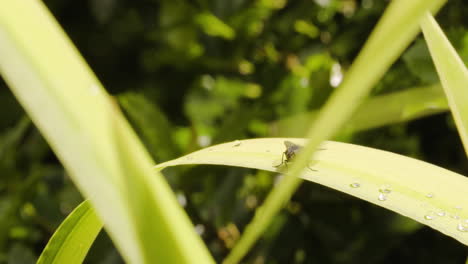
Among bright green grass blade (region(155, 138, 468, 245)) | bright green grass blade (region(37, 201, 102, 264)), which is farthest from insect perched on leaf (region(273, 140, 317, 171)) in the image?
bright green grass blade (region(37, 201, 102, 264))

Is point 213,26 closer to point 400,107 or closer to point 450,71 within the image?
point 400,107

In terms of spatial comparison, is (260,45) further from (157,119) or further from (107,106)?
(107,106)

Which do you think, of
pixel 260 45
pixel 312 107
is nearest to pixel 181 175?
pixel 312 107

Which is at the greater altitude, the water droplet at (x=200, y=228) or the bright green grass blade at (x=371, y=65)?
the bright green grass blade at (x=371, y=65)

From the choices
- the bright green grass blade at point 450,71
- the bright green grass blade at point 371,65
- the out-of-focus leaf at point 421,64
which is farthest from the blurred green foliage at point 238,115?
the bright green grass blade at point 371,65

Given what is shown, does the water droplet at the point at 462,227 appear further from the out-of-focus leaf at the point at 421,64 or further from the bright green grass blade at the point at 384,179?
the out-of-focus leaf at the point at 421,64

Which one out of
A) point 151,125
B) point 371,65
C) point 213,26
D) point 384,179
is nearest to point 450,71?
point 384,179

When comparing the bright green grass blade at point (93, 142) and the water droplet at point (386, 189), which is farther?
the water droplet at point (386, 189)
